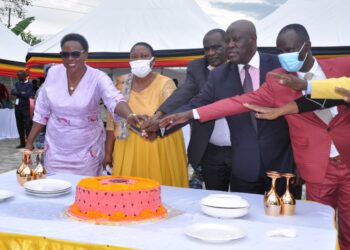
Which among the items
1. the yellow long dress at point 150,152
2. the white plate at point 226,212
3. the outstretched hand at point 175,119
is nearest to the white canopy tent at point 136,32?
the yellow long dress at point 150,152

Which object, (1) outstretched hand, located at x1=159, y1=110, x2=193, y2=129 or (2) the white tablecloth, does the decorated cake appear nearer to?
(1) outstretched hand, located at x1=159, y1=110, x2=193, y2=129

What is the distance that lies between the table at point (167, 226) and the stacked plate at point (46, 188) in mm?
36

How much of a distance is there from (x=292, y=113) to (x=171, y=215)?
0.94 meters

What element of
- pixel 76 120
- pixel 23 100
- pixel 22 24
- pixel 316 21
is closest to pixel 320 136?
pixel 76 120

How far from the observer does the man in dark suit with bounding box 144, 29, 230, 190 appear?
3387mm

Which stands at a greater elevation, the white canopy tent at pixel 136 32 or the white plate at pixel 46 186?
the white canopy tent at pixel 136 32

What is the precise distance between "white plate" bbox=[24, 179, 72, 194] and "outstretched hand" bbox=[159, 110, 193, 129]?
0.81m

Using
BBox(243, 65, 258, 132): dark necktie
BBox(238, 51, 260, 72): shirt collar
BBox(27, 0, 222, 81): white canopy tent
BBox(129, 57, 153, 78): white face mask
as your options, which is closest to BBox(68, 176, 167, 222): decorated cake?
BBox(243, 65, 258, 132): dark necktie

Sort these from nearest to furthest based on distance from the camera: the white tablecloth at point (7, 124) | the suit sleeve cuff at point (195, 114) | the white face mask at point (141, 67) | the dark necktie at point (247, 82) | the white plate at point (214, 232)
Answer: the white plate at point (214, 232)
the suit sleeve cuff at point (195, 114)
the dark necktie at point (247, 82)
the white face mask at point (141, 67)
the white tablecloth at point (7, 124)

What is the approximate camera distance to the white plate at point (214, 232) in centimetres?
190

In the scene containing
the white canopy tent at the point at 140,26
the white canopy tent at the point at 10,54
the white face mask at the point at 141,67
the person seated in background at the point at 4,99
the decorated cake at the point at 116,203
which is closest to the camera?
the decorated cake at the point at 116,203

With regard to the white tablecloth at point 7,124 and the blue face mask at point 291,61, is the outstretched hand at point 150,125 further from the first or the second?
the white tablecloth at point 7,124

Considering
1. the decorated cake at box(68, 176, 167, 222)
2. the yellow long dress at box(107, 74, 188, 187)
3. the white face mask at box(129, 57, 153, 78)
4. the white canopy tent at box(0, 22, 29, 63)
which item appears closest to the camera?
the decorated cake at box(68, 176, 167, 222)

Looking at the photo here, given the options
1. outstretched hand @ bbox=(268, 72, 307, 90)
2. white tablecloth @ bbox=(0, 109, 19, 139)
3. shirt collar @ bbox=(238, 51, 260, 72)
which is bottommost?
white tablecloth @ bbox=(0, 109, 19, 139)
